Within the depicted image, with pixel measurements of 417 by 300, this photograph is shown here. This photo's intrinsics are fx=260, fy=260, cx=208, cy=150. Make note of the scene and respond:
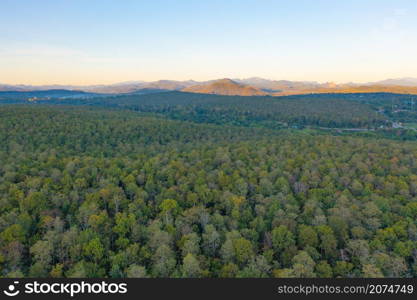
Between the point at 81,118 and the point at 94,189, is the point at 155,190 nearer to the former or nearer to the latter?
the point at 94,189

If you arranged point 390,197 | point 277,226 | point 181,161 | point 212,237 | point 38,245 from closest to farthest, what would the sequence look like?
point 38,245 → point 212,237 → point 277,226 → point 390,197 → point 181,161

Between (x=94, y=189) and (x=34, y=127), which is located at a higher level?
(x=34, y=127)

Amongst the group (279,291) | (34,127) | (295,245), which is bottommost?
(295,245)

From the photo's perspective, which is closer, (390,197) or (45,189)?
(45,189)

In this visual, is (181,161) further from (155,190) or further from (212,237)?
(212,237)

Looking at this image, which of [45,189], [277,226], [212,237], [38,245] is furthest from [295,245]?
[45,189]

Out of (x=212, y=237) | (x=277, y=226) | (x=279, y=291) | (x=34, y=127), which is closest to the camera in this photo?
(x=279, y=291)
